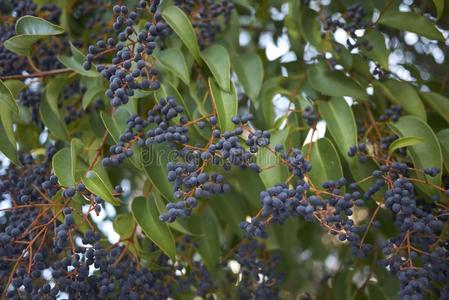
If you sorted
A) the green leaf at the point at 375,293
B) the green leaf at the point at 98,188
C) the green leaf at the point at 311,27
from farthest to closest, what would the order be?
1. the green leaf at the point at 311,27
2. the green leaf at the point at 375,293
3. the green leaf at the point at 98,188

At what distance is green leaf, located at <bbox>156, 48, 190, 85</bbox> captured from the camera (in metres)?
1.21

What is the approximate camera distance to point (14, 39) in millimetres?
1214

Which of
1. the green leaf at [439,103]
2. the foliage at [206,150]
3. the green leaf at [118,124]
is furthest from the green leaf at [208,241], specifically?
the green leaf at [439,103]

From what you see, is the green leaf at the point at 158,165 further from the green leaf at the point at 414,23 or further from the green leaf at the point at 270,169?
the green leaf at the point at 414,23

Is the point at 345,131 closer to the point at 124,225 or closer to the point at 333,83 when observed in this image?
the point at 333,83

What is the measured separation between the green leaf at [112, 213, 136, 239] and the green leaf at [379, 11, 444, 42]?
0.65 m

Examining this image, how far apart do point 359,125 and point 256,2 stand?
36cm

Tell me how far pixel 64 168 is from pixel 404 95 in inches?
27.7

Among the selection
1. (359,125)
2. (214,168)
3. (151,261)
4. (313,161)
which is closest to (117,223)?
(151,261)

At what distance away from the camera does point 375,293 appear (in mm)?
1289

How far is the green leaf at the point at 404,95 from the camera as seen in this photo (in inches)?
53.1

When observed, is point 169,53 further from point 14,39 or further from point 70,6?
point 70,6

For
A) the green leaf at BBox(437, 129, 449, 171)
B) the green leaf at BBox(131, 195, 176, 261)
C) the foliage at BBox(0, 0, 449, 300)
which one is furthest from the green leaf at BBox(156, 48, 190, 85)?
the green leaf at BBox(437, 129, 449, 171)

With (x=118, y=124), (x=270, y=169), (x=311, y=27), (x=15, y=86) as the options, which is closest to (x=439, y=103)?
(x=311, y=27)
